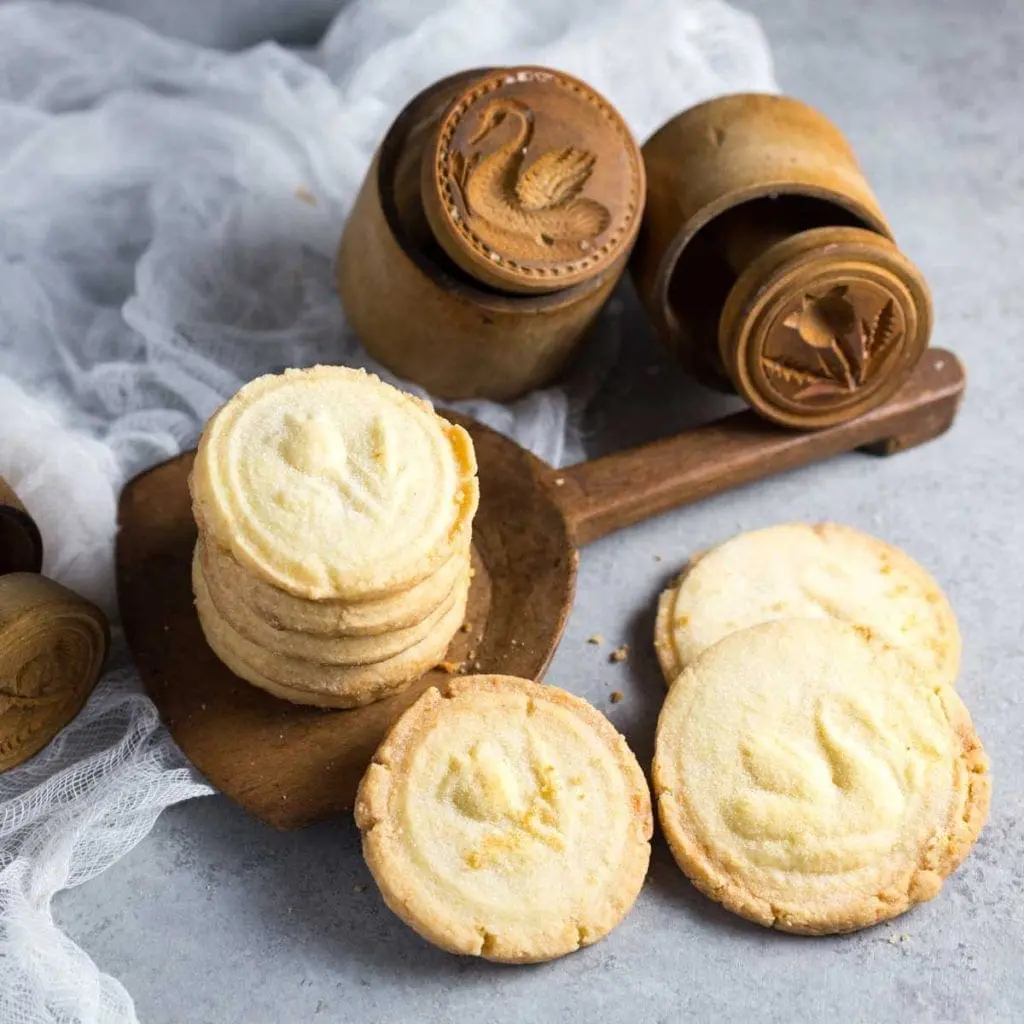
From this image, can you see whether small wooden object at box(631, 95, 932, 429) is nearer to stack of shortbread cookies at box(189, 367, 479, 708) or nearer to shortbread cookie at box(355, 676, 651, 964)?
stack of shortbread cookies at box(189, 367, 479, 708)

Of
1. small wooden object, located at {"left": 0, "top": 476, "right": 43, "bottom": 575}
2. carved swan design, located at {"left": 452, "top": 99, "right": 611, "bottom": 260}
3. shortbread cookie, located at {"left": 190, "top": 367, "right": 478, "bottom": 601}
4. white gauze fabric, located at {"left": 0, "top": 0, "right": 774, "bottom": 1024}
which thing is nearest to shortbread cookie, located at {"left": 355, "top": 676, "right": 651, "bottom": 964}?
shortbread cookie, located at {"left": 190, "top": 367, "right": 478, "bottom": 601}

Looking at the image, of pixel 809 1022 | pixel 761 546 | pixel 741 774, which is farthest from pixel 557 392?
pixel 809 1022

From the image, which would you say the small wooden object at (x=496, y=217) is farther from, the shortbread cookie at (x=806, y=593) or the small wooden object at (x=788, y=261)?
the shortbread cookie at (x=806, y=593)

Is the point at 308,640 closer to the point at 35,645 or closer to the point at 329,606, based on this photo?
the point at 329,606

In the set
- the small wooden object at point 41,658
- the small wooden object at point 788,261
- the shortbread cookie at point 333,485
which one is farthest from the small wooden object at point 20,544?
the small wooden object at point 788,261

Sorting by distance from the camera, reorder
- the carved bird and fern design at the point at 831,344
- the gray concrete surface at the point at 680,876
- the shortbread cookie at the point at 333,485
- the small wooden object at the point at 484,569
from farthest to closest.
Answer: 1. the carved bird and fern design at the point at 831,344
2. the small wooden object at the point at 484,569
3. the gray concrete surface at the point at 680,876
4. the shortbread cookie at the point at 333,485
